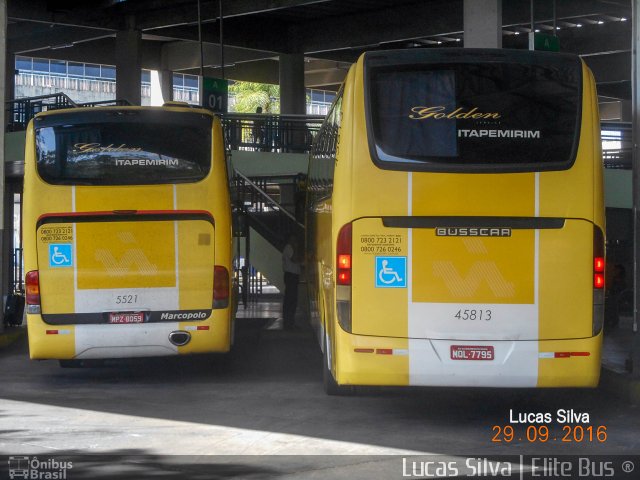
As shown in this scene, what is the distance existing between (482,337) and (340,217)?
169cm

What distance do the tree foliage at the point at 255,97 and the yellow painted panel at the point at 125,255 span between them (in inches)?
2126

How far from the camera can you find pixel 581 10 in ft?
109

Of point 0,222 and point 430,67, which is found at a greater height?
point 430,67

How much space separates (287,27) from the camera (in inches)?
1654

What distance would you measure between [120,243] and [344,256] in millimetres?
4194

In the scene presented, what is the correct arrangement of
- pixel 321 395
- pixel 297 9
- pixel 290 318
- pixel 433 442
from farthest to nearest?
pixel 297 9
pixel 290 318
pixel 321 395
pixel 433 442

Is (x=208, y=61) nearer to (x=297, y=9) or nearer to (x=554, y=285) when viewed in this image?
(x=297, y=9)

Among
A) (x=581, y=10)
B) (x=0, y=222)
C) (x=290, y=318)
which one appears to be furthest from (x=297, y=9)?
(x=0, y=222)

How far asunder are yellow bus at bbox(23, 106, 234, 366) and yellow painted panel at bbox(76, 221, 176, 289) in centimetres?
1

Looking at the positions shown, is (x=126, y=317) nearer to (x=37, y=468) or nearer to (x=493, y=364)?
(x=493, y=364)

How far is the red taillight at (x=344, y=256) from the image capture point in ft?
34.5

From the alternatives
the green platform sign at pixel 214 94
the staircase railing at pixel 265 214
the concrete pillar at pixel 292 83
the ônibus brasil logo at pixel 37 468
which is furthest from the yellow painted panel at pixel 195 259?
the concrete pillar at pixel 292 83

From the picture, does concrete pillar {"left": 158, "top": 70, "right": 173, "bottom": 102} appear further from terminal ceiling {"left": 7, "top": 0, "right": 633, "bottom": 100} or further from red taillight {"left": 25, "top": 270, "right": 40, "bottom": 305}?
red taillight {"left": 25, "top": 270, "right": 40, "bottom": 305}

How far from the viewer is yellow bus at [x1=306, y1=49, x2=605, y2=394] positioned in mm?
10344
